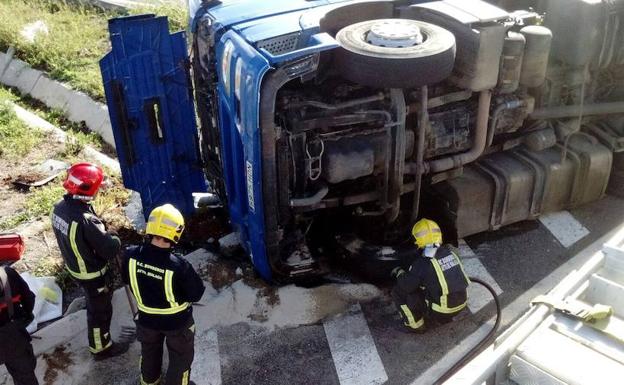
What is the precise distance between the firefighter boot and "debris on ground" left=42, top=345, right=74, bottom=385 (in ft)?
0.63

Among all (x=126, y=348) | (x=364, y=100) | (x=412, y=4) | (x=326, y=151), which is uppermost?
(x=412, y=4)

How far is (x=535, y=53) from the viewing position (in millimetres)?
4922

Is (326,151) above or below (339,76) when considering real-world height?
below

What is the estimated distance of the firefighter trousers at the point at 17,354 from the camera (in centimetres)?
387

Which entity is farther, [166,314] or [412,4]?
[412,4]

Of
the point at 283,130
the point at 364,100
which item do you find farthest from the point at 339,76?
the point at 283,130

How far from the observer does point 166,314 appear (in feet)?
12.6

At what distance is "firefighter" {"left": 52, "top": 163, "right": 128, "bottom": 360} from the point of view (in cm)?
417

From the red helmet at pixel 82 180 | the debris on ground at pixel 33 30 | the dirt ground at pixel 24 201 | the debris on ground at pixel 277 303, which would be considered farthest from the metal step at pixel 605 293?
the debris on ground at pixel 33 30

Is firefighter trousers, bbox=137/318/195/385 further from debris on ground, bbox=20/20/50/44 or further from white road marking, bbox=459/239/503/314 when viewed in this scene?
debris on ground, bbox=20/20/50/44

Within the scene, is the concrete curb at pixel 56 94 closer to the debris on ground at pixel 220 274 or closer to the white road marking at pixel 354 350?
the debris on ground at pixel 220 274

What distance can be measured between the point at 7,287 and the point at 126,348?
3.51ft

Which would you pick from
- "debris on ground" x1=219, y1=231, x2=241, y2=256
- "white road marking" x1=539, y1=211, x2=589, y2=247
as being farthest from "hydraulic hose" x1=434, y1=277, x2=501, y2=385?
"debris on ground" x1=219, y1=231, x2=241, y2=256

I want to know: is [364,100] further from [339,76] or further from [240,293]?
[240,293]
